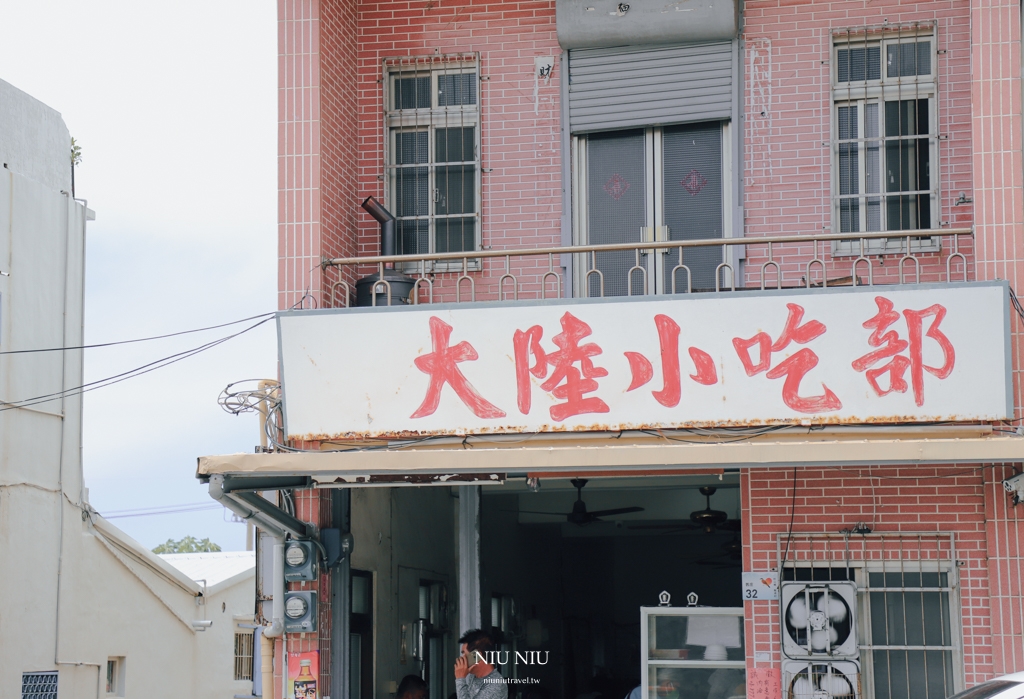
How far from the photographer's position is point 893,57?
35.7 ft

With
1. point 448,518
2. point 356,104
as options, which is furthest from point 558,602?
point 356,104

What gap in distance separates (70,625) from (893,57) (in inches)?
480

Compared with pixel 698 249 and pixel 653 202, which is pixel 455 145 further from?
pixel 698 249

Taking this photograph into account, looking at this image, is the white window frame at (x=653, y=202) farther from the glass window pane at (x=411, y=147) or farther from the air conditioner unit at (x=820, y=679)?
the air conditioner unit at (x=820, y=679)

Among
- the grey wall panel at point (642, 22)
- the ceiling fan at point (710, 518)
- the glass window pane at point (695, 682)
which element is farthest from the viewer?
the ceiling fan at point (710, 518)

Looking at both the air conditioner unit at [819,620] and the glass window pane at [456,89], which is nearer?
the air conditioner unit at [819,620]

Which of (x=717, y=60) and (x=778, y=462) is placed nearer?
(x=778, y=462)

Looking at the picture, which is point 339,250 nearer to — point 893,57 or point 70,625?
point 893,57

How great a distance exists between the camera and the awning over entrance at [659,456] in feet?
27.6

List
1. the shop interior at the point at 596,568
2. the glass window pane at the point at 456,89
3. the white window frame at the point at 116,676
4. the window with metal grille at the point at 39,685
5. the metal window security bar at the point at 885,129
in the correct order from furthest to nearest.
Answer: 1. the white window frame at the point at 116,676
2. the window with metal grille at the point at 39,685
3. the shop interior at the point at 596,568
4. the glass window pane at the point at 456,89
5. the metal window security bar at the point at 885,129

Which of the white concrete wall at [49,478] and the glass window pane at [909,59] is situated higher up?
the glass window pane at [909,59]

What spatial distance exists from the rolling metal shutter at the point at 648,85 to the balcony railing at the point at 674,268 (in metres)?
1.21

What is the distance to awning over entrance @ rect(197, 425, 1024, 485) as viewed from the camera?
A: 8.40 metres

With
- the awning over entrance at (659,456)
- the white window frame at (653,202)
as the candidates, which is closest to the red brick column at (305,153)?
the awning over entrance at (659,456)
